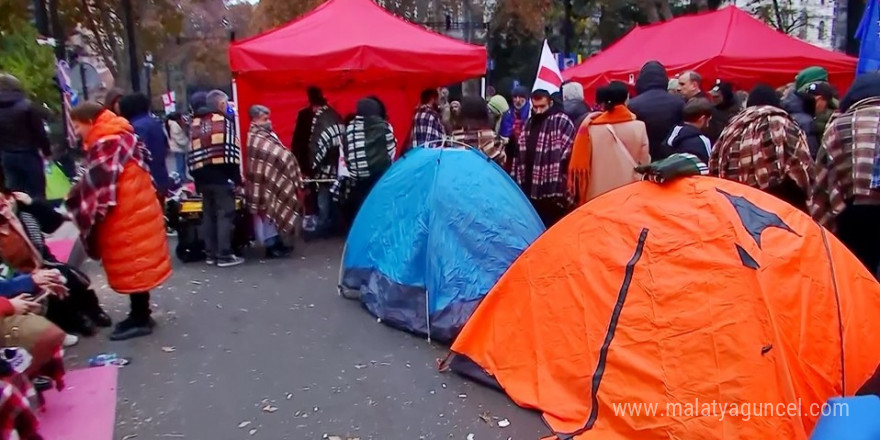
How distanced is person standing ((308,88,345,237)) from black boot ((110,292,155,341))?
3380mm

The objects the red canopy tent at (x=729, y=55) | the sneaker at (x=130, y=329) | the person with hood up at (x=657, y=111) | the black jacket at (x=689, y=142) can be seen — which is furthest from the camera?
the red canopy tent at (x=729, y=55)

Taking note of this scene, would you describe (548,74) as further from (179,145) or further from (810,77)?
(179,145)

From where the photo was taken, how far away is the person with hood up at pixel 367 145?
26.5 ft

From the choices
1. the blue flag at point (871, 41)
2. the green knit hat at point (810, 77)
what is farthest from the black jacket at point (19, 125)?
the blue flag at point (871, 41)

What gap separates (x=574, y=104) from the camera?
8.45 metres

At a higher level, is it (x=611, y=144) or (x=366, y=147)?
(x=611, y=144)

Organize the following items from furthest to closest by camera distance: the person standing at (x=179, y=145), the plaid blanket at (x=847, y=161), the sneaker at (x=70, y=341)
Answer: the person standing at (x=179, y=145) < the sneaker at (x=70, y=341) < the plaid blanket at (x=847, y=161)

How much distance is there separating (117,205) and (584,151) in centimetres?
367

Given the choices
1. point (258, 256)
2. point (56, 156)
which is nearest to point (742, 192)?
point (258, 256)

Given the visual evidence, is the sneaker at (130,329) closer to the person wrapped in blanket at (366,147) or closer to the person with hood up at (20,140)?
the person with hood up at (20,140)

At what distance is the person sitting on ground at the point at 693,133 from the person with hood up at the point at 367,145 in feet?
10.7

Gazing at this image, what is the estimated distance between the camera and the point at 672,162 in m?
3.89

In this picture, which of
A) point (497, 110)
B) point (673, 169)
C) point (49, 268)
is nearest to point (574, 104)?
point (497, 110)

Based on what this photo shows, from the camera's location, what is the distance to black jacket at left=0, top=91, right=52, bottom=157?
7355mm
